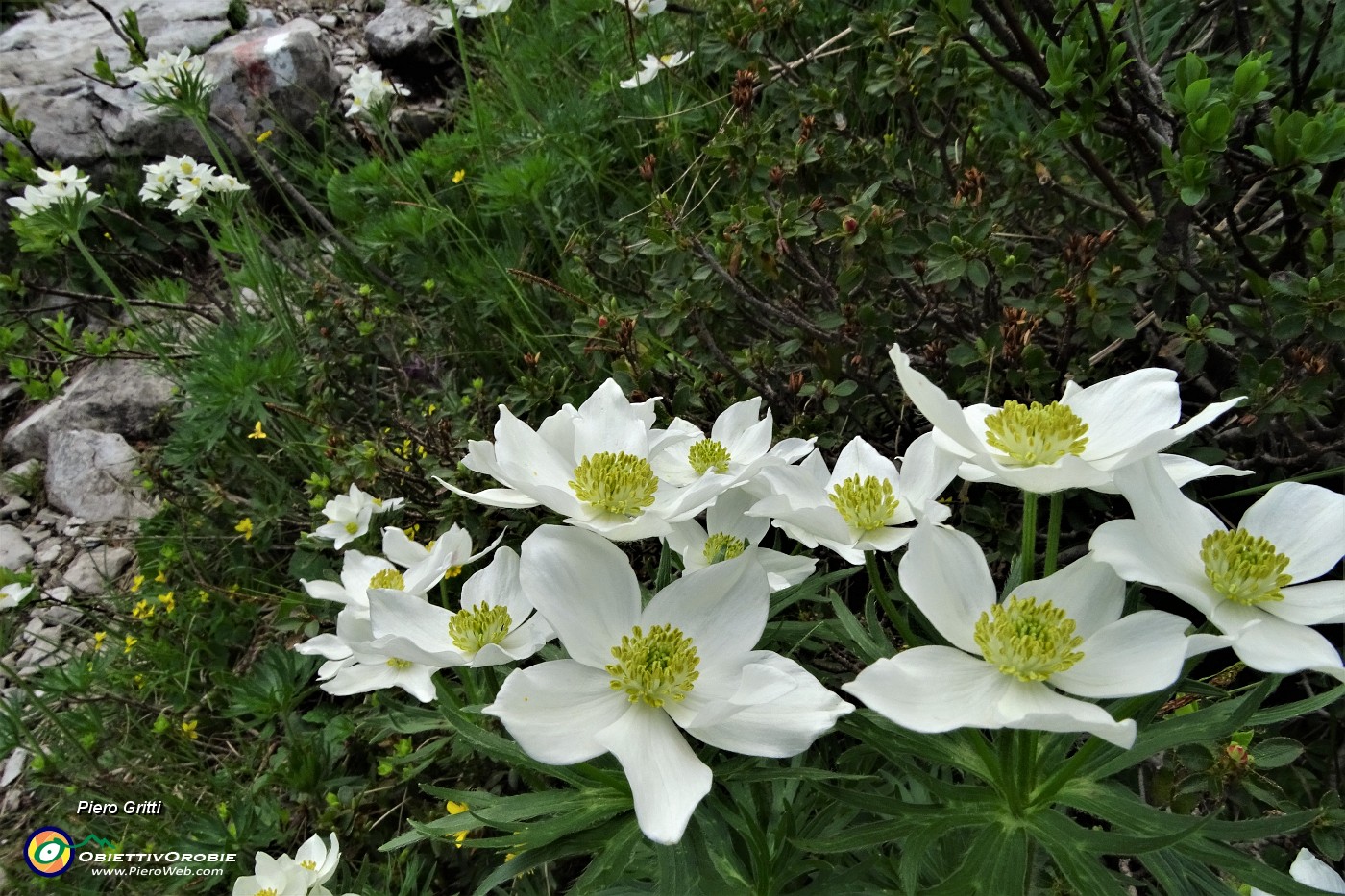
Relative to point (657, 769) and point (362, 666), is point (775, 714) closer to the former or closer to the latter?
point (657, 769)

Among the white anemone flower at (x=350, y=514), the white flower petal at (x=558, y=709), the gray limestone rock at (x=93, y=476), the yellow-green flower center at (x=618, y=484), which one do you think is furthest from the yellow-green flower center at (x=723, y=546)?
the gray limestone rock at (x=93, y=476)

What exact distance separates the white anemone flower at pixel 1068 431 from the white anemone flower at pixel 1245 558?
4 centimetres

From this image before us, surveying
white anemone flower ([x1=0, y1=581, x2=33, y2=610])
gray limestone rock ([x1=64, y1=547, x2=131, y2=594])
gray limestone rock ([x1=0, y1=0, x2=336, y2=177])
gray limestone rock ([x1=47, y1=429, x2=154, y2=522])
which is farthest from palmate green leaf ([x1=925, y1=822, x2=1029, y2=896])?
gray limestone rock ([x1=0, y1=0, x2=336, y2=177])

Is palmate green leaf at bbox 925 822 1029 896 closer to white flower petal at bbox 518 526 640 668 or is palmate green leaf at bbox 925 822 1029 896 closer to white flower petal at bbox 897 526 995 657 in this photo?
white flower petal at bbox 897 526 995 657

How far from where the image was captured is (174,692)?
2.29m

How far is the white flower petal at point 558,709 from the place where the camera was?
0.69 m

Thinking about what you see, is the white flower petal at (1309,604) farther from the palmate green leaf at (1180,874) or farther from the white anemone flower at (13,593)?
the white anemone flower at (13,593)

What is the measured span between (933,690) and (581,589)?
0.33 meters

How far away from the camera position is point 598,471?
3.04 ft

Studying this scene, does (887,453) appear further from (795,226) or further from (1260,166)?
(1260,166)

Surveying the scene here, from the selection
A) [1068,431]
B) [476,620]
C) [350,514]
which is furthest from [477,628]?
[350,514]

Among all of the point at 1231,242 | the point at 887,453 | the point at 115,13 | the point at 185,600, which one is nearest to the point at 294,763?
the point at 185,600

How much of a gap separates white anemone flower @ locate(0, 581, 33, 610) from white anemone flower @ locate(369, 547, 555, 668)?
5.72ft

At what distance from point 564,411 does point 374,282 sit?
2302mm
